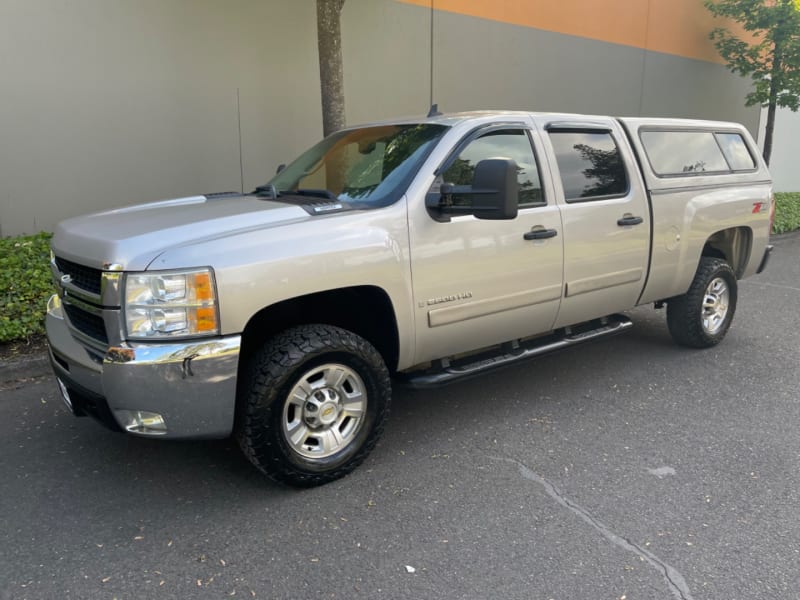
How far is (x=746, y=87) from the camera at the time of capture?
1625 cm

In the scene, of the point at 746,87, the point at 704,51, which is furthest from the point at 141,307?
the point at 746,87

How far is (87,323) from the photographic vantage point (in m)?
3.22

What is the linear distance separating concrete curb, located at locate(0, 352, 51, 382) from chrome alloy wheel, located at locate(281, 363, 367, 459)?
2.66 meters

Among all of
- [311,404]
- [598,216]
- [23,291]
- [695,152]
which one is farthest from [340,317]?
[695,152]

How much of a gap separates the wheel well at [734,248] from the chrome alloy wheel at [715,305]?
300 millimetres

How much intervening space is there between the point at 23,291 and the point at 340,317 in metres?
3.13

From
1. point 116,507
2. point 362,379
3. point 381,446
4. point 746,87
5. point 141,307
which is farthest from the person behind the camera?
point 746,87

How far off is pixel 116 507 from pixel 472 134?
9.50 feet

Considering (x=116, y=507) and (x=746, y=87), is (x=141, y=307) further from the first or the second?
(x=746, y=87)

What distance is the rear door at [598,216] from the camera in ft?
14.0

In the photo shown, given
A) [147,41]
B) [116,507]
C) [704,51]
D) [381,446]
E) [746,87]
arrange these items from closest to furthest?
[116,507], [381,446], [147,41], [704,51], [746,87]

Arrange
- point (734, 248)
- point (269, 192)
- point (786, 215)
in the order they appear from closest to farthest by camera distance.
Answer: point (269, 192)
point (734, 248)
point (786, 215)

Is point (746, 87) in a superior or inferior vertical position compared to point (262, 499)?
superior

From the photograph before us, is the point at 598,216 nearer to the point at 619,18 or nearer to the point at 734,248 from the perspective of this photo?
the point at 734,248
